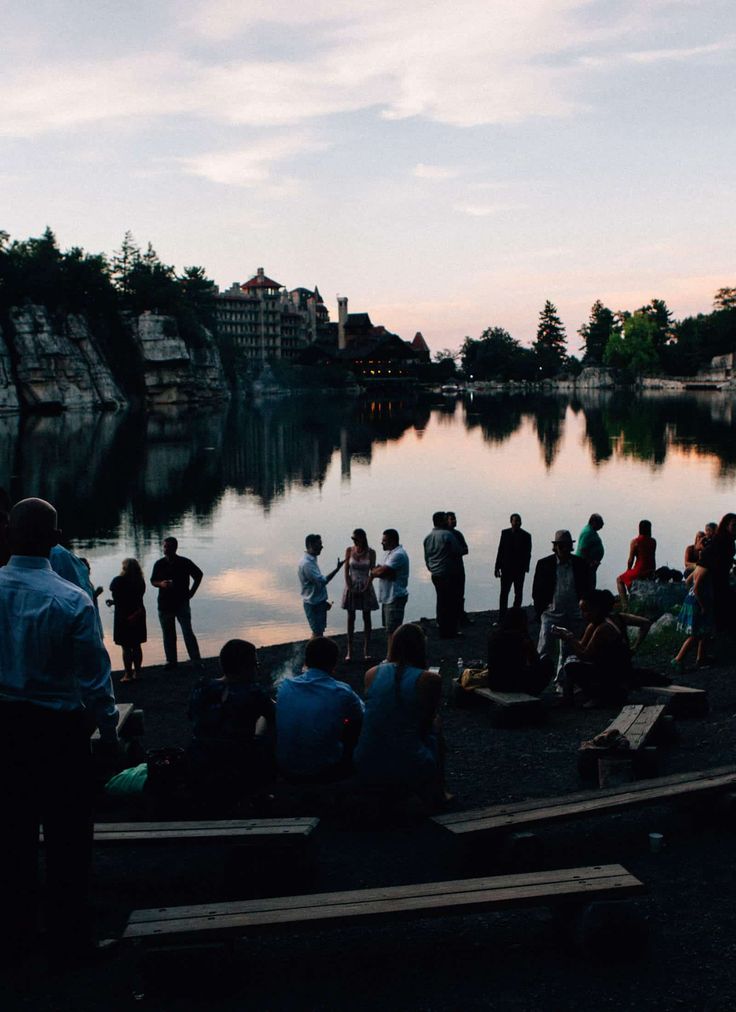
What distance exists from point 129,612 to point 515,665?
5.78 metres

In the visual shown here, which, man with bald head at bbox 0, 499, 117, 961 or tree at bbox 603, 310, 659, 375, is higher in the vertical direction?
tree at bbox 603, 310, 659, 375

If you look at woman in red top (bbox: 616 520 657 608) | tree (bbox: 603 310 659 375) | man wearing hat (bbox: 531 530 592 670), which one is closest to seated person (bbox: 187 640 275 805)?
man wearing hat (bbox: 531 530 592 670)

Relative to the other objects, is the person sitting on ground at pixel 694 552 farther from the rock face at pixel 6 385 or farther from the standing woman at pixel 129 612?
the rock face at pixel 6 385

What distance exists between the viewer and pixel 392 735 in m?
6.27

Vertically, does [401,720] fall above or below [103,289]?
below

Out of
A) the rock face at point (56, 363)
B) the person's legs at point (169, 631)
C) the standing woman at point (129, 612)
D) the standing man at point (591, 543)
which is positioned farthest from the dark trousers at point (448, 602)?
the rock face at point (56, 363)

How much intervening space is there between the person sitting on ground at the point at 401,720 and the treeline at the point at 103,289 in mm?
109621

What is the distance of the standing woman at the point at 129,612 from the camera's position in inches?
508

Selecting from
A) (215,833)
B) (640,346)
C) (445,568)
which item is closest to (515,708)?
(215,833)

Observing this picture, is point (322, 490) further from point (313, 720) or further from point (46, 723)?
point (46, 723)

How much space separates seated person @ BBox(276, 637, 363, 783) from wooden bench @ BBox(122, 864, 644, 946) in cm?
166

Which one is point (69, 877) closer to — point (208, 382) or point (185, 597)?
point (185, 597)

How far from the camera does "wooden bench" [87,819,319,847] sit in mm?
5367

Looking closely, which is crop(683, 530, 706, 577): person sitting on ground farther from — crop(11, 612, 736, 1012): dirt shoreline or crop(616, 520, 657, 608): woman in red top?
crop(11, 612, 736, 1012): dirt shoreline
